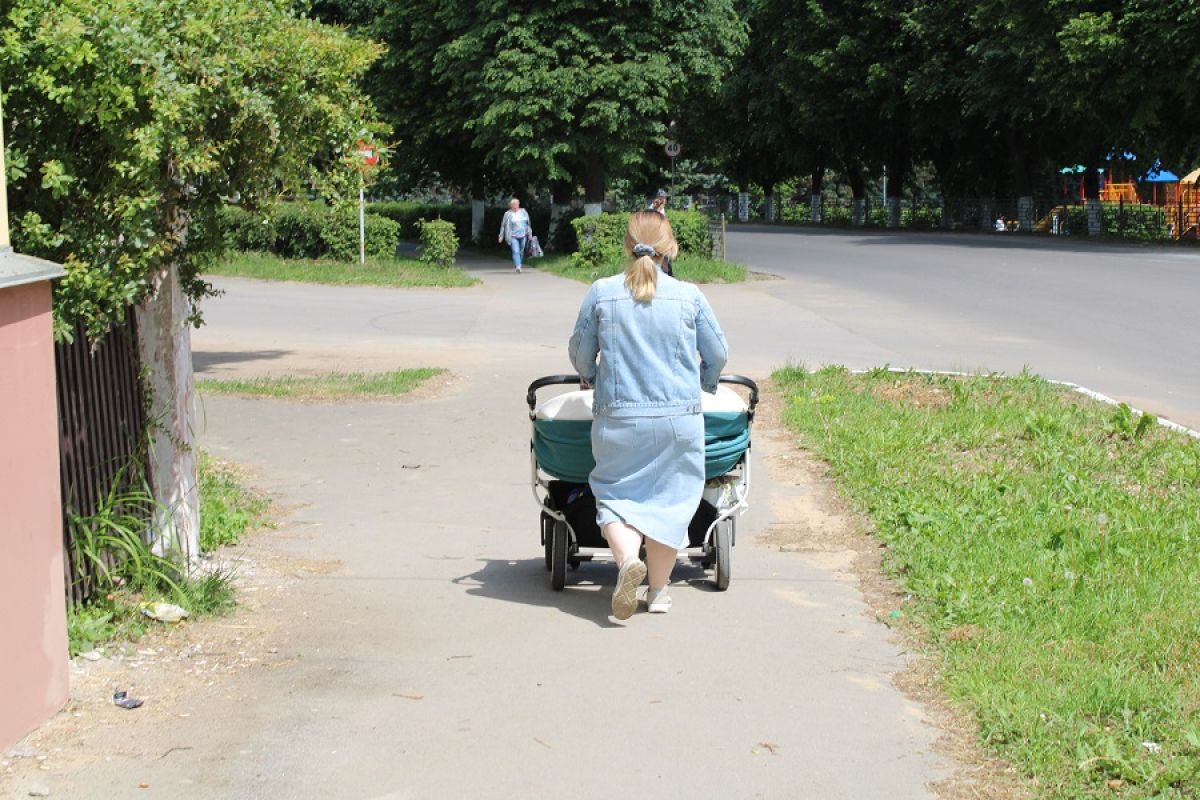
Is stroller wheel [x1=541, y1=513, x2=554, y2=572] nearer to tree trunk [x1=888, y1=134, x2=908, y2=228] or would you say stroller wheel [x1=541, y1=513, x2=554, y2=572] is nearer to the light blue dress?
the light blue dress

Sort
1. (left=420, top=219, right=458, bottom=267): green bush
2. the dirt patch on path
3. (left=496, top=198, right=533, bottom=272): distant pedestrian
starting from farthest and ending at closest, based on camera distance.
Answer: (left=496, top=198, right=533, bottom=272): distant pedestrian
(left=420, top=219, right=458, bottom=267): green bush
the dirt patch on path

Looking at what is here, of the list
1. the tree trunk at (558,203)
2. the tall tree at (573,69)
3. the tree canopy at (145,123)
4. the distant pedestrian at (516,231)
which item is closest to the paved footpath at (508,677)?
the tree canopy at (145,123)

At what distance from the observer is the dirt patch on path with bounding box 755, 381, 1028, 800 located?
4.43 metres

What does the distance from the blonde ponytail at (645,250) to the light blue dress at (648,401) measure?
52 mm

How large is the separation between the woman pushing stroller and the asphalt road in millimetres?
6613

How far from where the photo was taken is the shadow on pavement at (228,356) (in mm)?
15258

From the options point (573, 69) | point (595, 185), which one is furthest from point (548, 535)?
point (595, 185)

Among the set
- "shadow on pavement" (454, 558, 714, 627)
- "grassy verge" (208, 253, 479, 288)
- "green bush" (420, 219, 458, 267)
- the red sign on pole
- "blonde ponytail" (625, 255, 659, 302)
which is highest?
the red sign on pole

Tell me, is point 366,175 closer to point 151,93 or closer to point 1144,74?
point 151,93

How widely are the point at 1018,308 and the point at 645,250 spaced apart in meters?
15.5

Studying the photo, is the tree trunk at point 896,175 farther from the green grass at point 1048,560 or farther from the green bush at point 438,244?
the green grass at point 1048,560

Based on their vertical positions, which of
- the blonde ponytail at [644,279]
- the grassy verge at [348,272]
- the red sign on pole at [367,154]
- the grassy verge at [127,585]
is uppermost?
the red sign on pole at [367,154]

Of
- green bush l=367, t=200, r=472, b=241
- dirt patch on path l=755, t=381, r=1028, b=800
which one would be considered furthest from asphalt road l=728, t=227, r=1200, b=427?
green bush l=367, t=200, r=472, b=241

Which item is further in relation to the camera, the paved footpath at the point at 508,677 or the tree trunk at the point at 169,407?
the tree trunk at the point at 169,407
